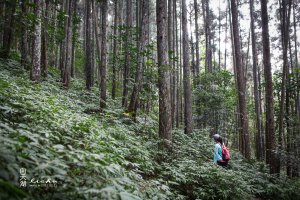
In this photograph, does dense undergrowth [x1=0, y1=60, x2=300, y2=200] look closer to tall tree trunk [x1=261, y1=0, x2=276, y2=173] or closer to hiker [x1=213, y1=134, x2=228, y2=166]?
hiker [x1=213, y1=134, x2=228, y2=166]

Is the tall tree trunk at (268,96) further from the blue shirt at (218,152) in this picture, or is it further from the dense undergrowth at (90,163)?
the blue shirt at (218,152)

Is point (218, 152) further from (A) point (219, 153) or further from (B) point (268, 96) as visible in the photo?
(B) point (268, 96)

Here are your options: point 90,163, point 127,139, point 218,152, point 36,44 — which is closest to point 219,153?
point 218,152

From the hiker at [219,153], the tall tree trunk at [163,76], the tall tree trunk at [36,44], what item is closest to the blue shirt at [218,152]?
the hiker at [219,153]

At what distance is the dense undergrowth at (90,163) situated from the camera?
2.27m

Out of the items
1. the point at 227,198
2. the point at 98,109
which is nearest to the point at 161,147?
the point at 227,198

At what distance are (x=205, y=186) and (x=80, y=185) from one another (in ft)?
13.3

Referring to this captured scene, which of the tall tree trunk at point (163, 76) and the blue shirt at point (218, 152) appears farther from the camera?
the blue shirt at point (218, 152)

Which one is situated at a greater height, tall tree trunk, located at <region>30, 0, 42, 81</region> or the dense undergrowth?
tall tree trunk, located at <region>30, 0, 42, 81</region>

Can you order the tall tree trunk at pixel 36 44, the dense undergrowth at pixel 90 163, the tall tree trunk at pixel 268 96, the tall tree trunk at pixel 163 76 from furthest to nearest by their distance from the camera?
1. the tall tree trunk at pixel 268 96
2. the tall tree trunk at pixel 36 44
3. the tall tree trunk at pixel 163 76
4. the dense undergrowth at pixel 90 163

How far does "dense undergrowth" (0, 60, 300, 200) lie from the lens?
227 centimetres

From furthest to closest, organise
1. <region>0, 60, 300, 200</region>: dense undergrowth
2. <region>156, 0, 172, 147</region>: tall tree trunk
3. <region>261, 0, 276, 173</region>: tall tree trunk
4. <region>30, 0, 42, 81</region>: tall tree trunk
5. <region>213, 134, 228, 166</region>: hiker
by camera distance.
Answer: <region>261, 0, 276, 173</region>: tall tree trunk
<region>30, 0, 42, 81</region>: tall tree trunk
<region>213, 134, 228, 166</region>: hiker
<region>156, 0, 172, 147</region>: tall tree trunk
<region>0, 60, 300, 200</region>: dense undergrowth

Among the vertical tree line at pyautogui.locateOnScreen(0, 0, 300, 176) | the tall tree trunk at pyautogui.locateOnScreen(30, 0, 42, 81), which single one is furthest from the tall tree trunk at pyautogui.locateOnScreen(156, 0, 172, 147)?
the tall tree trunk at pyautogui.locateOnScreen(30, 0, 42, 81)

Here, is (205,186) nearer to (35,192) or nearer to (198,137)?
(35,192)
